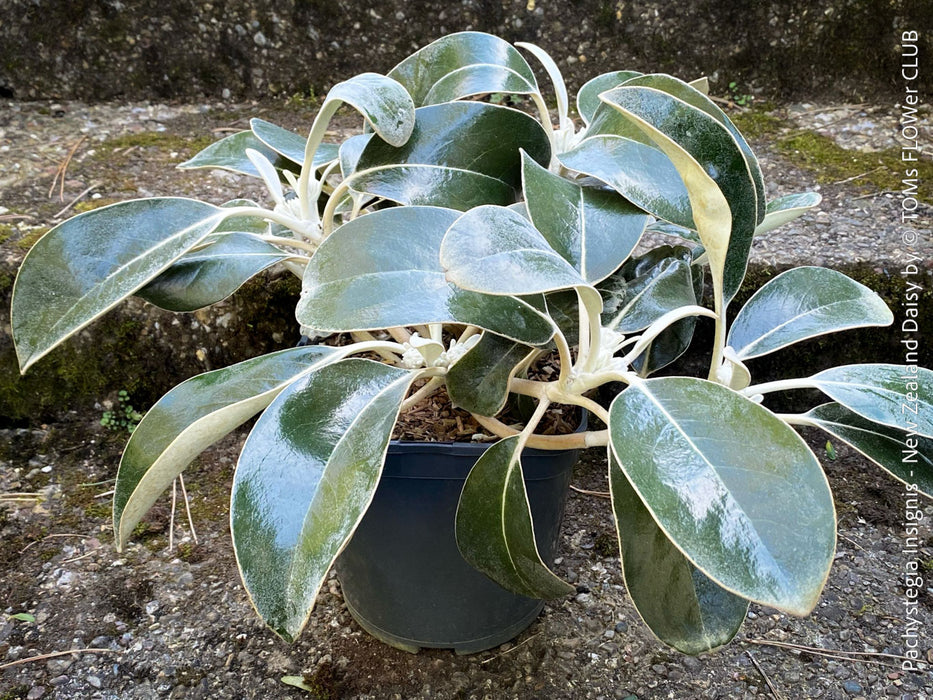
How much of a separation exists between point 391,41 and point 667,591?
4.88 feet

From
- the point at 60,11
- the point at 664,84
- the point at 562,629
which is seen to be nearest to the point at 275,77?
the point at 60,11

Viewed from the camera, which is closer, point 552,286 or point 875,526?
point 552,286

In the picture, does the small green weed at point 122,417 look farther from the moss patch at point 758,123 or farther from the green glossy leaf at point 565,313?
the moss patch at point 758,123

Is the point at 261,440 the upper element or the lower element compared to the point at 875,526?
upper

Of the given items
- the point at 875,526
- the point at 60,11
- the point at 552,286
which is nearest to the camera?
the point at 552,286

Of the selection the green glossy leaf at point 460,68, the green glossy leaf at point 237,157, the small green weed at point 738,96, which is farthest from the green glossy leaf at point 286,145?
the small green weed at point 738,96

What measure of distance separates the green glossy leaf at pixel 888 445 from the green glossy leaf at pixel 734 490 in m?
0.23

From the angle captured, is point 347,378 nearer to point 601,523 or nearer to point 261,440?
point 261,440

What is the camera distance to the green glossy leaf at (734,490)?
47cm

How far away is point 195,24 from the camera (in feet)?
5.50

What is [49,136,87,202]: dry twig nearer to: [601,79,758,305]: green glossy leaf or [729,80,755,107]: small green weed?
[601,79,758,305]: green glossy leaf

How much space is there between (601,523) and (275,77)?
134 cm

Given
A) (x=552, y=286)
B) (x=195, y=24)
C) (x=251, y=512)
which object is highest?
(x=195, y=24)

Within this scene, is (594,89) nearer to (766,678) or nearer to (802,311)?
(802,311)
